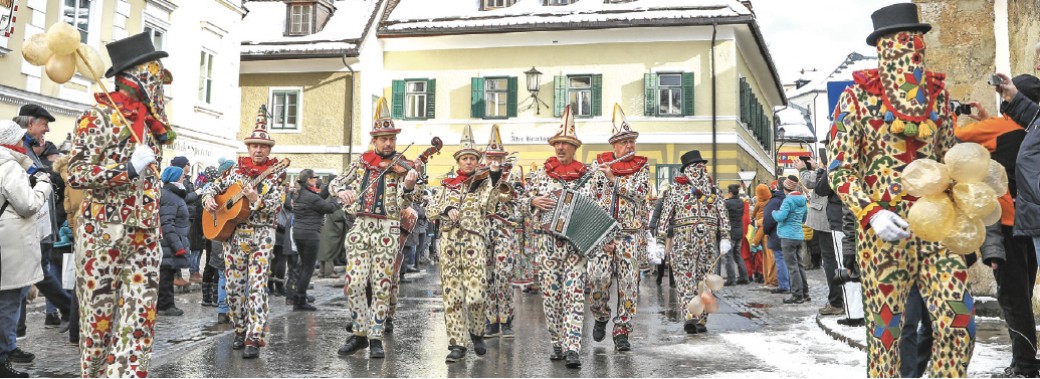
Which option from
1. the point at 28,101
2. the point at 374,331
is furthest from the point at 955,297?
the point at 28,101

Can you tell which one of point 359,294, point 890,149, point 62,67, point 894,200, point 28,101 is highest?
point 28,101

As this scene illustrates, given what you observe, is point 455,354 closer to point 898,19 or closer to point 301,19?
point 898,19

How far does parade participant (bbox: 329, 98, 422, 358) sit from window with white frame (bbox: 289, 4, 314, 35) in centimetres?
2431

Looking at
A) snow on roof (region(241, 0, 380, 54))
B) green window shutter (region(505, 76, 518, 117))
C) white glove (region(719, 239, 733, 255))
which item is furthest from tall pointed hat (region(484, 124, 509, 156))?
snow on roof (region(241, 0, 380, 54))

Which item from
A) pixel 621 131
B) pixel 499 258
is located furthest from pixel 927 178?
pixel 499 258

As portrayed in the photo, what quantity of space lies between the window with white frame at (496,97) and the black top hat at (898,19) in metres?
24.2

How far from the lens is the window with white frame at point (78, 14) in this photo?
1642 centimetres

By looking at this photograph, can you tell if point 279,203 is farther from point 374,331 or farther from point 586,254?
point 586,254

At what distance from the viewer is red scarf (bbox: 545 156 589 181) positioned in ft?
24.4

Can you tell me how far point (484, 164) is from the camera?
8.21 metres

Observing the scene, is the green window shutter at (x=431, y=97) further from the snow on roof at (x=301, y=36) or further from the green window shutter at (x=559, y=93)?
the green window shutter at (x=559, y=93)

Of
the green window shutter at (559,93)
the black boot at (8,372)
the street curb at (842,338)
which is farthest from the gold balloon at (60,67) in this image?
the green window shutter at (559,93)

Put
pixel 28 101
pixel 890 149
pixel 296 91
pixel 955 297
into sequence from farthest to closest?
pixel 296 91 < pixel 28 101 < pixel 890 149 < pixel 955 297

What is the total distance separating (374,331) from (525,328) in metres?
2.69
